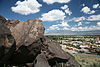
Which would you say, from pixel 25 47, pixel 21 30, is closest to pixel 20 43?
pixel 25 47

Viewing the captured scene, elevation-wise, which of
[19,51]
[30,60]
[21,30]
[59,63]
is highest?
[21,30]

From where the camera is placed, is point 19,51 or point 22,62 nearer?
point 19,51

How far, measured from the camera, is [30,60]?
35.7ft

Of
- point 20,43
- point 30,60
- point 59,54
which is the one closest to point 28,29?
point 20,43

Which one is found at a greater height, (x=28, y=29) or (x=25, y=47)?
(x=28, y=29)

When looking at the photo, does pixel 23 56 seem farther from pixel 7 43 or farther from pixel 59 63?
pixel 59 63

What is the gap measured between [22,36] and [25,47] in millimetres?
861

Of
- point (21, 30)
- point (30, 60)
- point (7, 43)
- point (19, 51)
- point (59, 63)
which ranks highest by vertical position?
point (21, 30)

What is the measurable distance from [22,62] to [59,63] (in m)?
4.08

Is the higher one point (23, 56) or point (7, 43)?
point (7, 43)

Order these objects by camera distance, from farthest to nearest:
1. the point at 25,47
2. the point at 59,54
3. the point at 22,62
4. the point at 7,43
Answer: the point at 59,54 → the point at 22,62 → the point at 25,47 → the point at 7,43

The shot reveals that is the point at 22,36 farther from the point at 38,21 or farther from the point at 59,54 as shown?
the point at 59,54

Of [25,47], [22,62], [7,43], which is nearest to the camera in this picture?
[7,43]

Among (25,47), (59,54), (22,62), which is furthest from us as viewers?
(59,54)
